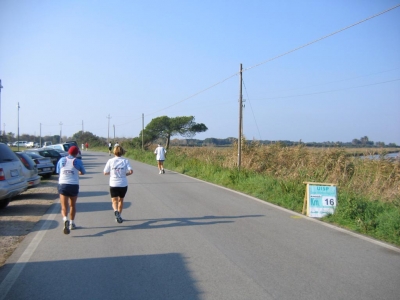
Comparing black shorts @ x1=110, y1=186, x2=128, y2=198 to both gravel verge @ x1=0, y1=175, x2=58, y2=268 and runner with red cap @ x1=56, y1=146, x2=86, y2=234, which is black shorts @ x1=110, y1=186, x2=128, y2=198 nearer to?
runner with red cap @ x1=56, y1=146, x2=86, y2=234

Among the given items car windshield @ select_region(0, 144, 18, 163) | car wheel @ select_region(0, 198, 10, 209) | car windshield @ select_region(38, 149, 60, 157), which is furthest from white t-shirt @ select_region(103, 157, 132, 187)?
car windshield @ select_region(38, 149, 60, 157)

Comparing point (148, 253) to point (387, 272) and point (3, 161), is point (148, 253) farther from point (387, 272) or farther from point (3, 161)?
point (3, 161)

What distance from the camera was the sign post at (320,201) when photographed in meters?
9.62

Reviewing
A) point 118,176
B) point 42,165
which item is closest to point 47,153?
point 42,165

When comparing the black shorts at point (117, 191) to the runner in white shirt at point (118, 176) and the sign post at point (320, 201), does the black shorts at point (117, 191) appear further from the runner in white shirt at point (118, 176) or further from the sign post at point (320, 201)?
the sign post at point (320, 201)

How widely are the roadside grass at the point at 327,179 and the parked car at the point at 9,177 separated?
731cm

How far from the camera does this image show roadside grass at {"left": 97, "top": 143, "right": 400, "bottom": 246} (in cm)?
867

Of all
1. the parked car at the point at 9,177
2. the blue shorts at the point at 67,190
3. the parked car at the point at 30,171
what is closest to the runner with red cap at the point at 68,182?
the blue shorts at the point at 67,190

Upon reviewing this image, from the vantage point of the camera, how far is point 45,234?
7691 mm

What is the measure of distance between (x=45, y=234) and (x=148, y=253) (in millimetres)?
2573

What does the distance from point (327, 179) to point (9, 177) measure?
1072 centimetres

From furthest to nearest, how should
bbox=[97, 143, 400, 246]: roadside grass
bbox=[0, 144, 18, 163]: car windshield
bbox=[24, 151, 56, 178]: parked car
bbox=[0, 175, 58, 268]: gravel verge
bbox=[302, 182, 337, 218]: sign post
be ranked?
bbox=[24, 151, 56, 178]: parked car, bbox=[0, 144, 18, 163]: car windshield, bbox=[302, 182, 337, 218]: sign post, bbox=[97, 143, 400, 246]: roadside grass, bbox=[0, 175, 58, 268]: gravel verge

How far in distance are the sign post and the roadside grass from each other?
199 millimetres

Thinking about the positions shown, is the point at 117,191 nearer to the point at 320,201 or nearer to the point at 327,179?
the point at 320,201
